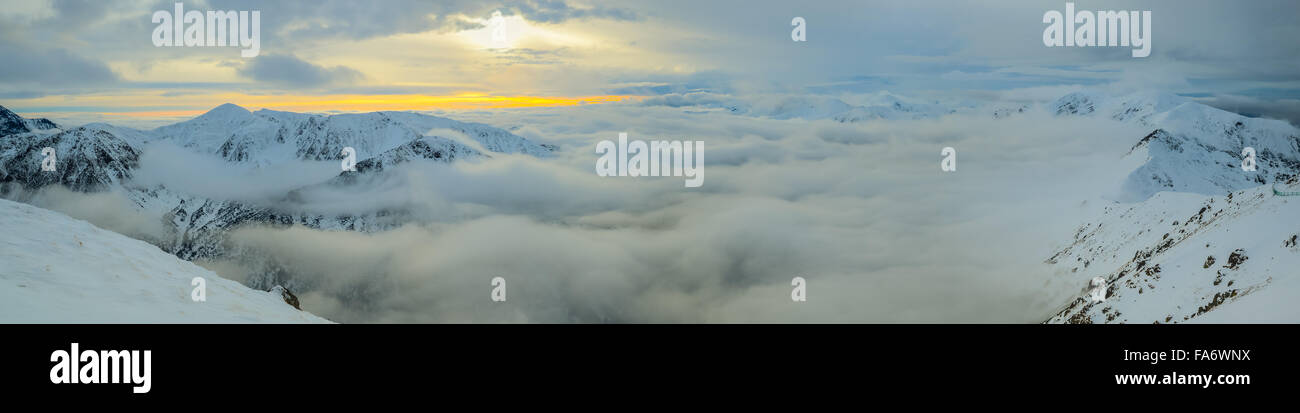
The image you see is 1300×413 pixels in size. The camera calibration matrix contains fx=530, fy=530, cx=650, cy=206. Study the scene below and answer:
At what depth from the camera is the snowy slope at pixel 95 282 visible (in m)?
8.24

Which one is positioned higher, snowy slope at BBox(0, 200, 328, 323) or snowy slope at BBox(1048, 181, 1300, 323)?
snowy slope at BBox(0, 200, 328, 323)

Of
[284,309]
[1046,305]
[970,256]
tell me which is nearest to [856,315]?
[1046,305]

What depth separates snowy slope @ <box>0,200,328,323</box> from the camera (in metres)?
8.24

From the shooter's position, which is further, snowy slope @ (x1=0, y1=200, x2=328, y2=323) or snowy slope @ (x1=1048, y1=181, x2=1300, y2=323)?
snowy slope @ (x1=1048, y1=181, x2=1300, y2=323)

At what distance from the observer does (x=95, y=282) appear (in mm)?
10227

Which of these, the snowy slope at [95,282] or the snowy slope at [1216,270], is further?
the snowy slope at [1216,270]

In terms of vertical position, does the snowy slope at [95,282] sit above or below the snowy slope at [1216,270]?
above

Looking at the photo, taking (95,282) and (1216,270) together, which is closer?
(95,282)

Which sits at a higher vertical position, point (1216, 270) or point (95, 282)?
point (95, 282)
